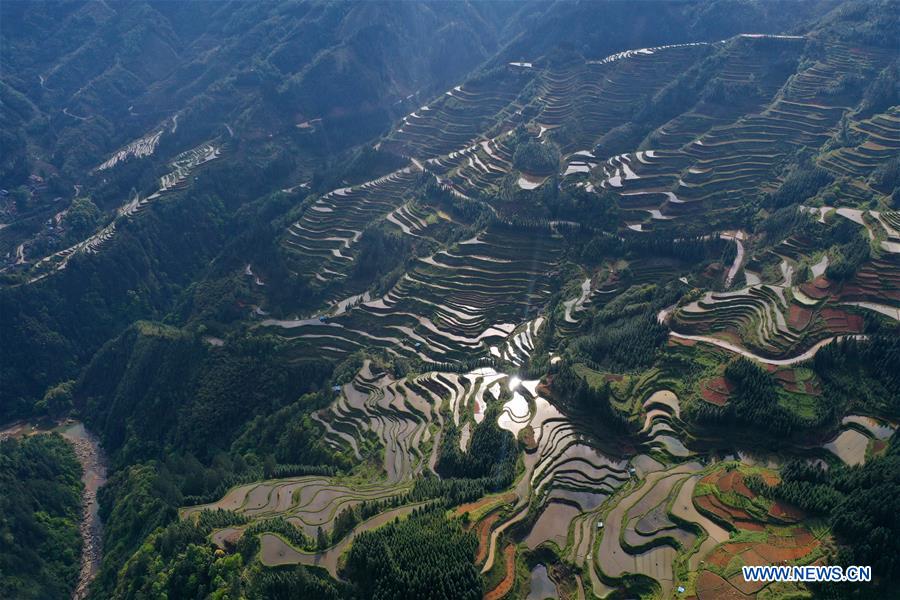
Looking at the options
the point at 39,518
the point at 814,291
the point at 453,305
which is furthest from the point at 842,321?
the point at 39,518

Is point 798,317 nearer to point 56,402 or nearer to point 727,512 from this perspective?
point 727,512

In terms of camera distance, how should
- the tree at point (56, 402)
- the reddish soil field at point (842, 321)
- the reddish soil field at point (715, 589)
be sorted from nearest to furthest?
the reddish soil field at point (715, 589)
the reddish soil field at point (842, 321)
the tree at point (56, 402)

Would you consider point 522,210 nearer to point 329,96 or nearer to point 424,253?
point 424,253

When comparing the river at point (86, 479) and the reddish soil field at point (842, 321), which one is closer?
the reddish soil field at point (842, 321)

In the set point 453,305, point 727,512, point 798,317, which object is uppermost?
point 453,305

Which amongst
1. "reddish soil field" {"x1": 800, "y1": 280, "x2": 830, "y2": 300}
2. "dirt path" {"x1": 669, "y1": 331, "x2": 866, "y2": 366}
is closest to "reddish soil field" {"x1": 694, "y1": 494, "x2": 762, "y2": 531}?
"dirt path" {"x1": 669, "y1": 331, "x2": 866, "y2": 366}

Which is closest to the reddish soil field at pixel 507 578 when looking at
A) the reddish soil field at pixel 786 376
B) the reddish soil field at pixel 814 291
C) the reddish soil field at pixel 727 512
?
the reddish soil field at pixel 727 512

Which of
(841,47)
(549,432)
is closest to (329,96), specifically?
(841,47)

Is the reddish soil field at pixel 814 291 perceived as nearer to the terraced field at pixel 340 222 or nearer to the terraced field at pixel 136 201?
the terraced field at pixel 340 222
